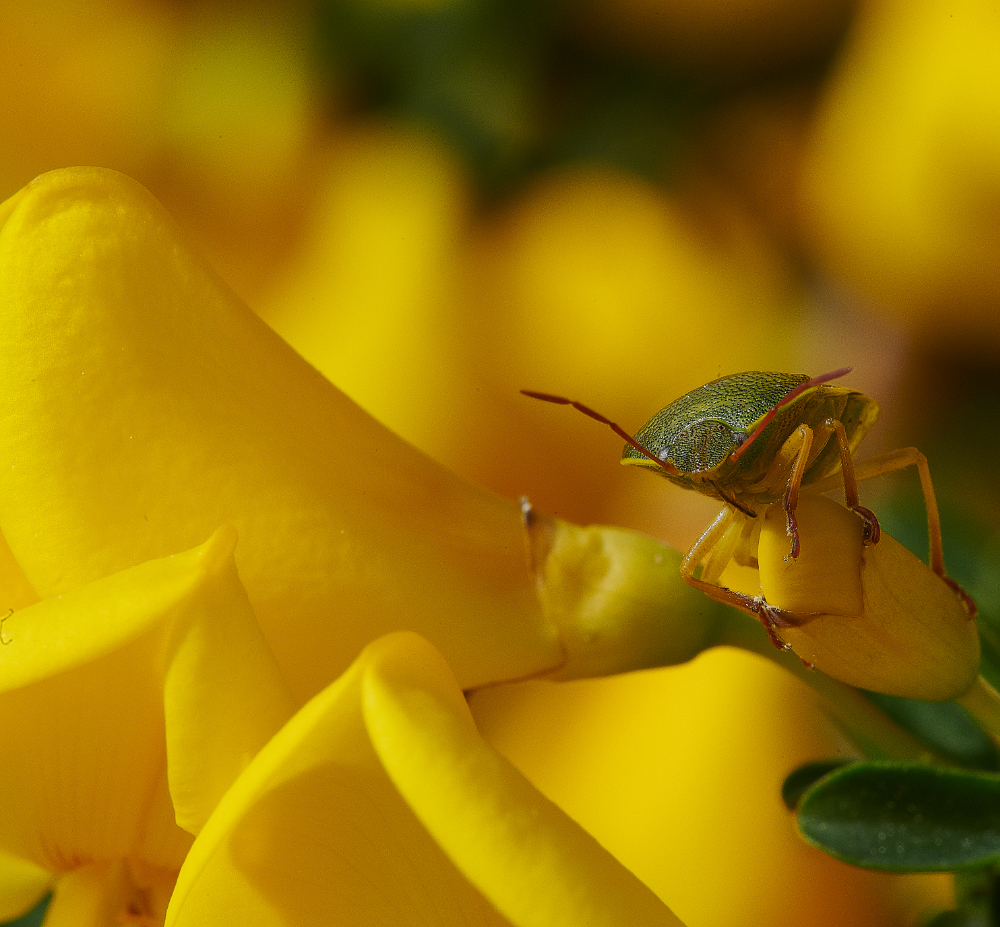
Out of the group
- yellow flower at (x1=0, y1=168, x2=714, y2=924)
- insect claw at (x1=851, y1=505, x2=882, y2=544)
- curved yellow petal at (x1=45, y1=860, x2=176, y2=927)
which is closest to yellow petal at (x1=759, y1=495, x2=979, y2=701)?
insect claw at (x1=851, y1=505, x2=882, y2=544)

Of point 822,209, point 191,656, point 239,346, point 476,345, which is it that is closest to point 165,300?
point 239,346

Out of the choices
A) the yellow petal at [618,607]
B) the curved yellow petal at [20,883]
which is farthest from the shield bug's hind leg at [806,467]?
the curved yellow petal at [20,883]

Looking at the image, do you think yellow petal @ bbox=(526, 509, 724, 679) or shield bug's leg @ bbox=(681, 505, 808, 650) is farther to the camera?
yellow petal @ bbox=(526, 509, 724, 679)

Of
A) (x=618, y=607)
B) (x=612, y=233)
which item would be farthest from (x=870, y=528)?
(x=612, y=233)

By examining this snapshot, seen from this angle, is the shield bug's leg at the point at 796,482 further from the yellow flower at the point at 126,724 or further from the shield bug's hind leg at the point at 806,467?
the yellow flower at the point at 126,724

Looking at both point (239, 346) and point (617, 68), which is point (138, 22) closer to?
point (617, 68)

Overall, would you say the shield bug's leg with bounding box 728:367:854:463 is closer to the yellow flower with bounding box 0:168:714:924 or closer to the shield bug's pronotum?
the shield bug's pronotum
